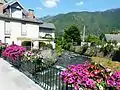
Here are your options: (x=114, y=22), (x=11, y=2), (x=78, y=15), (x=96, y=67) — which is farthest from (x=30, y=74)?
(x=78, y=15)

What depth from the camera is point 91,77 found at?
460 centimetres

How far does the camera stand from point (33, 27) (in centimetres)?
3631

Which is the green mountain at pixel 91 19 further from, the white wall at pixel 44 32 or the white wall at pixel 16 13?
the white wall at pixel 16 13

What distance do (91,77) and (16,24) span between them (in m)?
30.5

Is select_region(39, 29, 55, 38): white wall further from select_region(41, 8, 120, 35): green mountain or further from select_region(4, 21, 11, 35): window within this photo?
select_region(41, 8, 120, 35): green mountain

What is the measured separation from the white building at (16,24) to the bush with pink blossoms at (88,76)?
28140 millimetres

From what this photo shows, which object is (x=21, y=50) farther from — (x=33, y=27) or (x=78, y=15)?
(x=78, y=15)

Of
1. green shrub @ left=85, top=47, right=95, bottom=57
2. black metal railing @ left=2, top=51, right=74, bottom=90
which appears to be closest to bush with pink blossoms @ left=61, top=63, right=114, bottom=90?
black metal railing @ left=2, top=51, right=74, bottom=90

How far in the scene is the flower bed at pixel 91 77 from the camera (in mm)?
4383

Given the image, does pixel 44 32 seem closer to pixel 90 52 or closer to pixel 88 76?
pixel 90 52

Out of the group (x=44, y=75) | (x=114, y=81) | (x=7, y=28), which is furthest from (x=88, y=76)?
(x=7, y=28)

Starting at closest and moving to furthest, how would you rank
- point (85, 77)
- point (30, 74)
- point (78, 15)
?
1. point (85, 77)
2. point (30, 74)
3. point (78, 15)

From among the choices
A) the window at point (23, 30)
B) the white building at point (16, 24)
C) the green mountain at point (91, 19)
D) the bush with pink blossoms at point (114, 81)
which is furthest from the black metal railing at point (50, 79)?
the green mountain at point (91, 19)

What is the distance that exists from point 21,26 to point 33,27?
2186 millimetres
